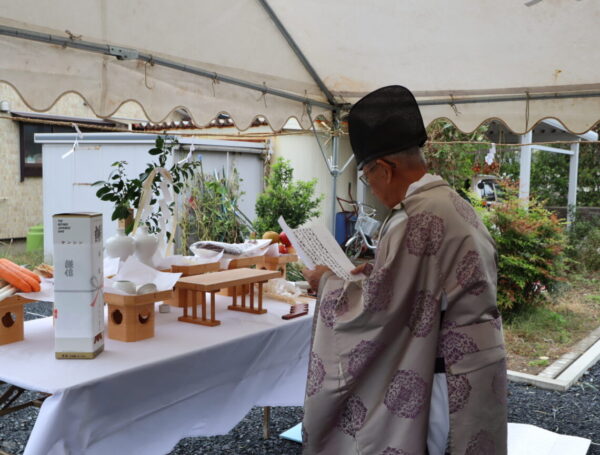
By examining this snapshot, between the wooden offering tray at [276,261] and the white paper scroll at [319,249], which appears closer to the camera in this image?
the white paper scroll at [319,249]

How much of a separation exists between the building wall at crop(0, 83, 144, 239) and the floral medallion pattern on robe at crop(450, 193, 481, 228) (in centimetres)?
953

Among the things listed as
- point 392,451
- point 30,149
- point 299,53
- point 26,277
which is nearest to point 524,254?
point 299,53

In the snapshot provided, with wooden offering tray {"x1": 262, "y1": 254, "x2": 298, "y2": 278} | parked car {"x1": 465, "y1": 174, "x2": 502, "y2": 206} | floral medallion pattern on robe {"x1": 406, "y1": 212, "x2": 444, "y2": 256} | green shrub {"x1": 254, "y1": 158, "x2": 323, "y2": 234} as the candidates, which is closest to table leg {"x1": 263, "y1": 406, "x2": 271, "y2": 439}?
wooden offering tray {"x1": 262, "y1": 254, "x2": 298, "y2": 278}

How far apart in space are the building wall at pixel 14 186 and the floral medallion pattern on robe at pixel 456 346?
9672 millimetres

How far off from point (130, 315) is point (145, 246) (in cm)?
41

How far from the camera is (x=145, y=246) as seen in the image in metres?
2.29

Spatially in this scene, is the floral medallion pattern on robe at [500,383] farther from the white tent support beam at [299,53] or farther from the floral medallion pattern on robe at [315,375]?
the white tent support beam at [299,53]

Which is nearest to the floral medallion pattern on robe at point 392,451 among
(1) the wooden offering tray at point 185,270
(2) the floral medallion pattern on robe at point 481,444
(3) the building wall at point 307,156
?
(2) the floral medallion pattern on robe at point 481,444

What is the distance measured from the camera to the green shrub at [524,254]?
5.98m

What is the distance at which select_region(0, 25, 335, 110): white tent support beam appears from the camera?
2.39m

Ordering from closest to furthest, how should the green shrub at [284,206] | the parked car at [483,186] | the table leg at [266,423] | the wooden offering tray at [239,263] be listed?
the wooden offering tray at [239,263] < the table leg at [266,423] < the green shrub at [284,206] < the parked car at [483,186]

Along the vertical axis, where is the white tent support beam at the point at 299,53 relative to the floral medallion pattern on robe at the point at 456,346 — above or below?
above

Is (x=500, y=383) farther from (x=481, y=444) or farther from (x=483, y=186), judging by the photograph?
(x=483, y=186)

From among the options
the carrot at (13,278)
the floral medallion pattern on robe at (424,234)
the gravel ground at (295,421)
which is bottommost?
the gravel ground at (295,421)
